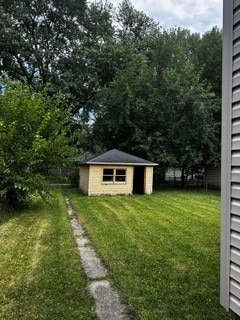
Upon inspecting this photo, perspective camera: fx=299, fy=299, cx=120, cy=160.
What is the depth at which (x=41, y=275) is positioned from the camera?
5.04 metres

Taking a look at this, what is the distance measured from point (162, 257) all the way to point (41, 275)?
7.64ft

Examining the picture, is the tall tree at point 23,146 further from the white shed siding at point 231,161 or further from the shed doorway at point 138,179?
the white shed siding at point 231,161

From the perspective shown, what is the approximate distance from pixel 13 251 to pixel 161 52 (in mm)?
19528

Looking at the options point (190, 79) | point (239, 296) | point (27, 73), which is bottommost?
point (239, 296)

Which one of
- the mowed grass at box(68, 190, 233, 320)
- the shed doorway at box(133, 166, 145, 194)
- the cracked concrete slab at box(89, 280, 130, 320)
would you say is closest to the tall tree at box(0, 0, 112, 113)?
the shed doorway at box(133, 166, 145, 194)

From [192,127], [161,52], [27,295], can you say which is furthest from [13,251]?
[161,52]

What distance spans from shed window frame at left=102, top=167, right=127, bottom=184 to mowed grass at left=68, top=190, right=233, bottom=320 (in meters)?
4.96

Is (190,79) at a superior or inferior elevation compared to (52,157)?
superior

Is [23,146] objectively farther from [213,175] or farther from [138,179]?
[213,175]

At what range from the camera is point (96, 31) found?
2644 cm

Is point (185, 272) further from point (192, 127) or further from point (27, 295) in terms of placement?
point (192, 127)

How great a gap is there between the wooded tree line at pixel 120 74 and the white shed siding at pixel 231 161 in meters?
16.7

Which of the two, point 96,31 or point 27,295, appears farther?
point 96,31

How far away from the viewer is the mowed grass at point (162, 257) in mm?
3979
